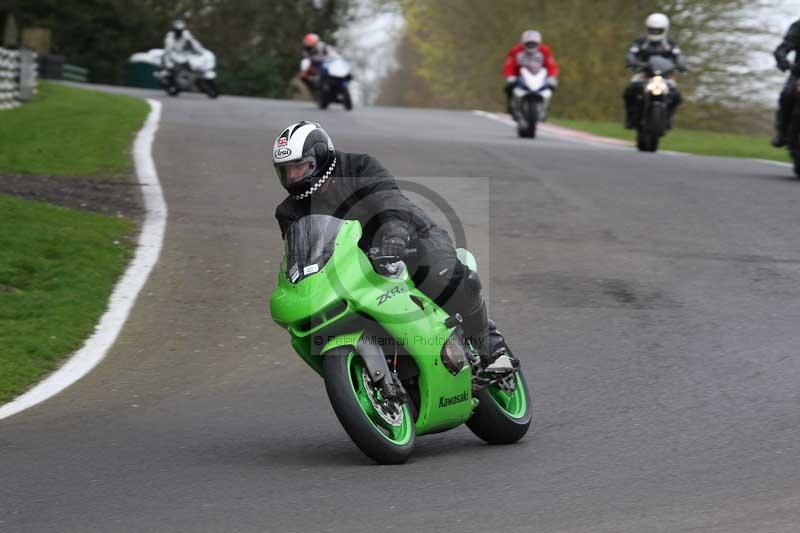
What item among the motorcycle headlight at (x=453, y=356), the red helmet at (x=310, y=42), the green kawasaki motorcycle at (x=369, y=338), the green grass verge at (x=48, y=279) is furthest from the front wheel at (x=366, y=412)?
the red helmet at (x=310, y=42)

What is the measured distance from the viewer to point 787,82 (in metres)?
17.0

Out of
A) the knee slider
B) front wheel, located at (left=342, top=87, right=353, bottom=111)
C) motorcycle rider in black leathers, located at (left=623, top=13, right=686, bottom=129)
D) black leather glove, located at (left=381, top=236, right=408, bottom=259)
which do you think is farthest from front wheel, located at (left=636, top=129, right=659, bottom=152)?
black leather glove, located at (left=381, top=236, right=408, bottom=259)

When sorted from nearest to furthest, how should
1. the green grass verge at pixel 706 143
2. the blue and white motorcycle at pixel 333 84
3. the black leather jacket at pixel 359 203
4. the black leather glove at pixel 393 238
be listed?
the black leather glove at pixel 393 238 → the black leather jacket at pixel 359 203 → the green grass verge at pixel 706 143 → the blue and white motorcycle at pixel 333 84

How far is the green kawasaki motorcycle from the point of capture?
21.1ft

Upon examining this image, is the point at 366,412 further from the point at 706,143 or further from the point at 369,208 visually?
the point at 706,143

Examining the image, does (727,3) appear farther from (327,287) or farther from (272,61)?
(327,287)

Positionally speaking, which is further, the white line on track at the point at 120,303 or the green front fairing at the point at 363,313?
the white line on track at the point at 120,303

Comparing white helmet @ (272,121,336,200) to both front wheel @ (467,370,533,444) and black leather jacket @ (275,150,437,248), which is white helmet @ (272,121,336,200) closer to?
black leather jacket @ (275,150,437,248)

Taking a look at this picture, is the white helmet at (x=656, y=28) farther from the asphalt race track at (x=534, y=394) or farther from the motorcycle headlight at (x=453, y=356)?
the motorcycle headlight at (x=453, y=356)

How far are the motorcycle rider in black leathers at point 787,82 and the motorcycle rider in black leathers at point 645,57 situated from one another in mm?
5754

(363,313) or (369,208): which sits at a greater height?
(369,208)

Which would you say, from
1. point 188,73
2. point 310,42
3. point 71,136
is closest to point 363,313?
point 71,136

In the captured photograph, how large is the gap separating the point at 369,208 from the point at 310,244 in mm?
413

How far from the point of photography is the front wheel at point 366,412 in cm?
630
